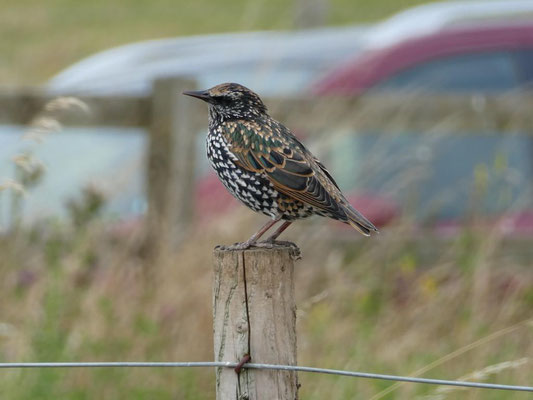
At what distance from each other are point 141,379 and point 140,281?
0.99 m

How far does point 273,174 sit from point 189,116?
2.72 m

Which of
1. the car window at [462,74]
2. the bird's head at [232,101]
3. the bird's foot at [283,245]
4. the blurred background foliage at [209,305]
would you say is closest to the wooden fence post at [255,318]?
the bird's foot at [283,245]

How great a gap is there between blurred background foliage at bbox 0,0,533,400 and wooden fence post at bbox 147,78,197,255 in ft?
1.14


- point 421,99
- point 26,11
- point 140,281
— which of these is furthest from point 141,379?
point 26,11

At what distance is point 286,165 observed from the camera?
3850 mm

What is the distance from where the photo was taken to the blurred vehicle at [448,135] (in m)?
6.57

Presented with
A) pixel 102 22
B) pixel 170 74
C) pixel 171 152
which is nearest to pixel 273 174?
pixel 171 152

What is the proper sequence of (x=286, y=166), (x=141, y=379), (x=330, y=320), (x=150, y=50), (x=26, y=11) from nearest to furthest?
(x=286, y=166) < (x=141, y=379) < (x=330, y=320) < (x=150, y=50) < (x=26, y=11)

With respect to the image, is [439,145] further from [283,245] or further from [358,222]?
[283,245]

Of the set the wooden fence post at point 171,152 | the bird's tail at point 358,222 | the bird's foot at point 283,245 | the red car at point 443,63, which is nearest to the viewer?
the bird's foot at point 283,245

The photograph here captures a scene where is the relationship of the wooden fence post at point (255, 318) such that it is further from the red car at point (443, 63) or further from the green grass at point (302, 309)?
the red car at point (443, 63)

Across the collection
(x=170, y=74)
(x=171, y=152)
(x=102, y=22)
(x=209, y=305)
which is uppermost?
(x=102, y=22)

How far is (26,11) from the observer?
95.4 feet

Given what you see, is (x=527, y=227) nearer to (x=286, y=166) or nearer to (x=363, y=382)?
(x=363, y=382)
